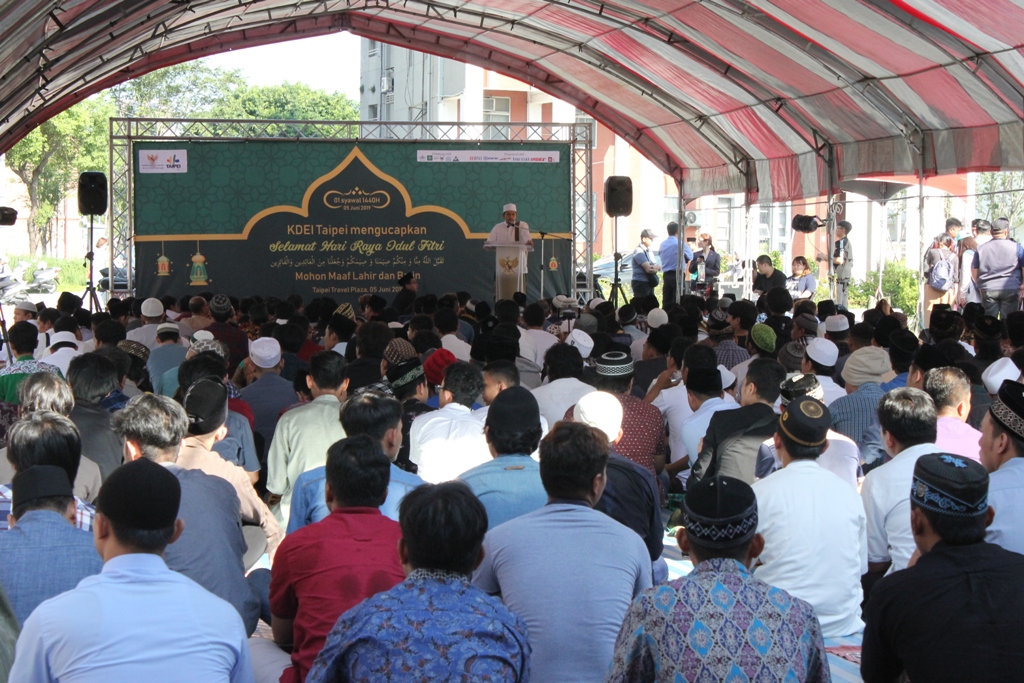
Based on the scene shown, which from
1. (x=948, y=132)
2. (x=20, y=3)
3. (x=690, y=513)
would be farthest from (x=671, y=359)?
(x=948, y=132)

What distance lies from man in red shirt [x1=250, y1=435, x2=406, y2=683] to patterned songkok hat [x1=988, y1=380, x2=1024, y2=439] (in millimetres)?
1746

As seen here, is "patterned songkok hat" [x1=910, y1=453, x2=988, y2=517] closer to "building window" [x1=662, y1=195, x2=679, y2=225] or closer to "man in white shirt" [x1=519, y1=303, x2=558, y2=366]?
"man in white shirt" [x1=519, y1=303, x2=558, y2=366]

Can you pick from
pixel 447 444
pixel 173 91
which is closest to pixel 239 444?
pixel 447 444

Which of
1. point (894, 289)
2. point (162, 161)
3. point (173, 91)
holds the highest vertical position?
point (173, 91)

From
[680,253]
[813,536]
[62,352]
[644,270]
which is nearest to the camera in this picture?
[813,536]

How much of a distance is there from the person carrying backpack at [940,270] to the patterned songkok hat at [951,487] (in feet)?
35.6

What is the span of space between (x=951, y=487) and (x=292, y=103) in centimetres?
6012

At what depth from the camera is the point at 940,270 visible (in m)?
12.6

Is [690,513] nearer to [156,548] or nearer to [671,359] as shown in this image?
[156,548]

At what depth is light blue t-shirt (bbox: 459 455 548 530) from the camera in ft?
10.2

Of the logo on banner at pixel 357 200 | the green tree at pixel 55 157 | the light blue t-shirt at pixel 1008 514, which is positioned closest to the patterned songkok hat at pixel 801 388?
the light blue t-shirt at pixel 1008 514

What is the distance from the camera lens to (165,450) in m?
3.18

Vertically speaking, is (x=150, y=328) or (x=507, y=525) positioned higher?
(x=150, y=328)

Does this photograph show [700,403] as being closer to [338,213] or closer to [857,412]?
[857,412]
